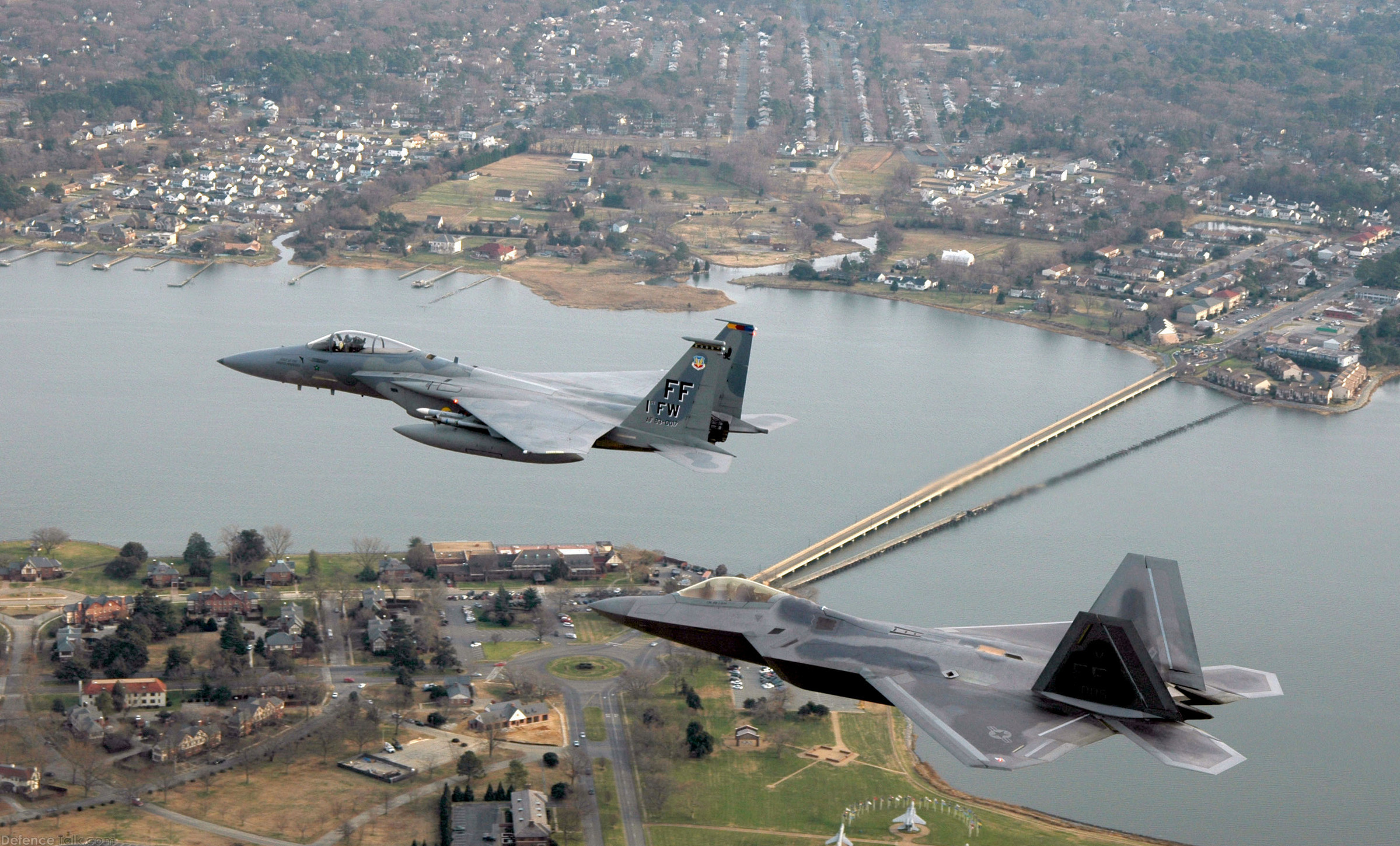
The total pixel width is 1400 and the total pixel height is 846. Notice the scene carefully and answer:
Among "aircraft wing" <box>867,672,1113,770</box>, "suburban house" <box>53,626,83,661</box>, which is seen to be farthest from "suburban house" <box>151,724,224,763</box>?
"aircraft wing" <box>867,672,1113,770</box>

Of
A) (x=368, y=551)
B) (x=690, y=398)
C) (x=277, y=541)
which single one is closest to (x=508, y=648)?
(x=368, y=551)

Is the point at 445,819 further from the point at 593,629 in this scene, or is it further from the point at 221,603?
the point at 221,603

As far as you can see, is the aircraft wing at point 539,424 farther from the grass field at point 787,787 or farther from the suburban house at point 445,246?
the suburban house at point 445,246

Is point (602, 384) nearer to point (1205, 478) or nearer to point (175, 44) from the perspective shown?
point (1205, 478)

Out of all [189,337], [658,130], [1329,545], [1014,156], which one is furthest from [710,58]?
[1329,545]

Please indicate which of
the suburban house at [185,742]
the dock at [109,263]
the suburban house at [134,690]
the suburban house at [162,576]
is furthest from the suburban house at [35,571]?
the dock at [109,263]

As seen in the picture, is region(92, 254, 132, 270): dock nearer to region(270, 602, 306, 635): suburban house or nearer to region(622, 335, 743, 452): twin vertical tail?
region(270, 602, 306, 635): suburban house
